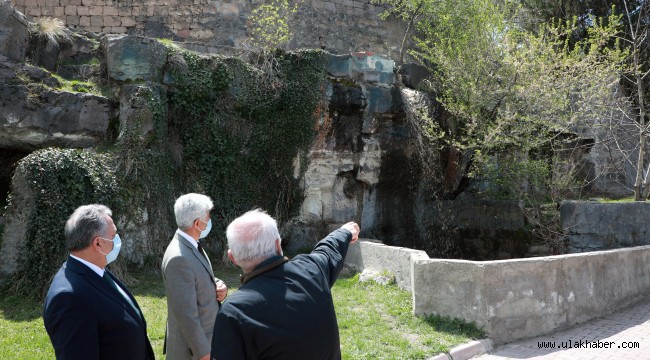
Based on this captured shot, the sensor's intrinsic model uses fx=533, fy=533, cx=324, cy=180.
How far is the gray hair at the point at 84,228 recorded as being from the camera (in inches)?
107

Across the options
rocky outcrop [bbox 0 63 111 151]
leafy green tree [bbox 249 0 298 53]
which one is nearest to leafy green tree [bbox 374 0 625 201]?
leafy green tree [bbox 249 0 298 53]

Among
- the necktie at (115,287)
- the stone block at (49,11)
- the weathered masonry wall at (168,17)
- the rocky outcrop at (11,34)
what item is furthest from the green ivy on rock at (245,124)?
the stone block at (49,11)

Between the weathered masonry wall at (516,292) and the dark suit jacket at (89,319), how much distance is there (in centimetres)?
404

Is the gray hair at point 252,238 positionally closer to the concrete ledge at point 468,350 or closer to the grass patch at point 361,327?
the grass patch at point 361,327

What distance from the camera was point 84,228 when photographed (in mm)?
2729

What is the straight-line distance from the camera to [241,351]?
2162 mm

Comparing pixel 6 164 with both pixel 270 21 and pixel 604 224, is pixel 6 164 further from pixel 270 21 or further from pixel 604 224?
pixel 604 224

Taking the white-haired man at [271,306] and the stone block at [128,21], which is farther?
the stone block at [128,21]

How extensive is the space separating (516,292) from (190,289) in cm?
405

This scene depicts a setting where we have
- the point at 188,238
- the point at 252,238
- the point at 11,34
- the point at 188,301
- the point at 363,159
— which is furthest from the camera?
the point at 363,159

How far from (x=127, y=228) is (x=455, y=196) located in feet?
23.5

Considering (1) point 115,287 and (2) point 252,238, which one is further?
(1) point 115,287

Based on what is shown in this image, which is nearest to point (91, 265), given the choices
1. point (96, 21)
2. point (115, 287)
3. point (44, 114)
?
point (115, 287)

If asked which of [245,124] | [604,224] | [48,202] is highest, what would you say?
[245,124]
